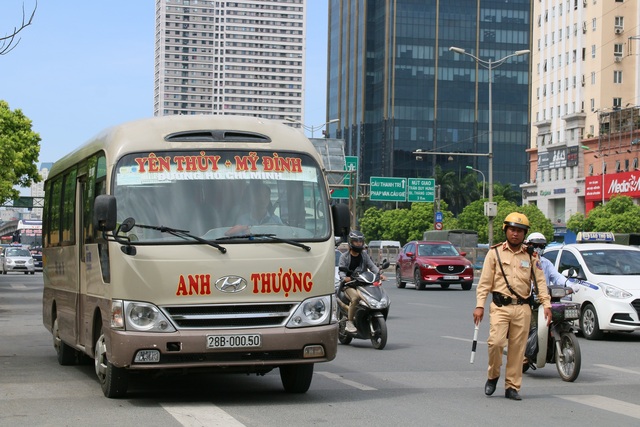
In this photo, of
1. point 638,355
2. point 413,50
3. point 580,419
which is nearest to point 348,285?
point 638,355

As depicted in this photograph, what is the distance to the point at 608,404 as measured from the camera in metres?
10.4

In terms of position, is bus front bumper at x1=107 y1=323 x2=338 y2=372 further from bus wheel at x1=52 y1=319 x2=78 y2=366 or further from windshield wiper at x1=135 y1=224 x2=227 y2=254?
bus wheel at x1=52 y1=319 x2=78 y2=366

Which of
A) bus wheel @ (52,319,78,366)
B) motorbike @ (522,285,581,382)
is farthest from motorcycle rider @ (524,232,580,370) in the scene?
bus wheel @ (52,319,78,366)

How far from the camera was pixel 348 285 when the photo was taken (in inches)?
664

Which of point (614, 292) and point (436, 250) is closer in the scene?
point (614, 292)

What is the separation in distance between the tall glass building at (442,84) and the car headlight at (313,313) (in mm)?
138284

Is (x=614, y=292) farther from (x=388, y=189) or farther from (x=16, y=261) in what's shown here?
(x=388, y=189)

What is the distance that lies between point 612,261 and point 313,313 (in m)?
10.00

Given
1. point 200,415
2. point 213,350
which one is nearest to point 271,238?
point 213,350

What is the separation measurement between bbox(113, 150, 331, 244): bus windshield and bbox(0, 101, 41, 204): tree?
51.2m

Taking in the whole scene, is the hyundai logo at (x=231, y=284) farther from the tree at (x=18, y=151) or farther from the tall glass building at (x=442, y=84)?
the tall glass building at (x=442, y=84)

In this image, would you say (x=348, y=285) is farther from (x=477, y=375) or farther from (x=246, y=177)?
(x=246, y=177)

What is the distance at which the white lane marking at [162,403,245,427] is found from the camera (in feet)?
29.5

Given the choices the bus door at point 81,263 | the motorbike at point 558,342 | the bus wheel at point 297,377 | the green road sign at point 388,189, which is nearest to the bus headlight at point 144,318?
the bus wheel at point 297,377
